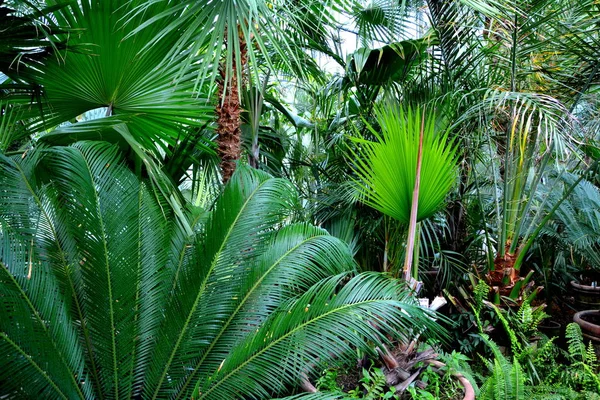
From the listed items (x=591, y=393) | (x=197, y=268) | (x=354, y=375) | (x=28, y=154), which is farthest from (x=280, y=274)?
(x=591, y=393)

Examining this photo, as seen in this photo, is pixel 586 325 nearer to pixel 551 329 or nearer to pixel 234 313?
pixel 551 329

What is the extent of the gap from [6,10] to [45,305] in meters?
1.10

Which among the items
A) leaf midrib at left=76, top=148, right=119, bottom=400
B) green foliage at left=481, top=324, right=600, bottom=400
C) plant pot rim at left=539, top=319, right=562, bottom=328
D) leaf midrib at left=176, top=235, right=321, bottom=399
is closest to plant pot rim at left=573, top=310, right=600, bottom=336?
plant pot rim at left=539, top=319, right=562, bottom=328

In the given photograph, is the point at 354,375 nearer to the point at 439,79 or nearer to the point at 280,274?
the point at 280,274

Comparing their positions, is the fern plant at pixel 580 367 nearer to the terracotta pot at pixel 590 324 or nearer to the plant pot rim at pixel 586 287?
the terracotta pot at pixel 590 324

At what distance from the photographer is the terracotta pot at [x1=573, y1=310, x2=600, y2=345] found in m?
3.44

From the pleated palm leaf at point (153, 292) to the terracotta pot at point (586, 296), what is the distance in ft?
9.75

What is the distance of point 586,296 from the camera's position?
14.2 feet

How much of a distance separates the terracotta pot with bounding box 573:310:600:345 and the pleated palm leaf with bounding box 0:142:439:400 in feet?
7.15

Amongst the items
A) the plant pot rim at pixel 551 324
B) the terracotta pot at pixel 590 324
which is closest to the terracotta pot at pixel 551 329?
the plant pot rim at pixel 551 324

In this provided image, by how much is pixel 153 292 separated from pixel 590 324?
3065 mm

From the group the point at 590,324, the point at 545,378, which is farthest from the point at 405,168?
the point at 590,324

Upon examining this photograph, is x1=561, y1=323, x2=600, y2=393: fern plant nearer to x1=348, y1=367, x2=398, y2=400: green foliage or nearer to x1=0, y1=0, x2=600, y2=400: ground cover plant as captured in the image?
x1=0, y1=0, x2=600, y2=400: ground cover plant

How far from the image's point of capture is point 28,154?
83.0 inches
